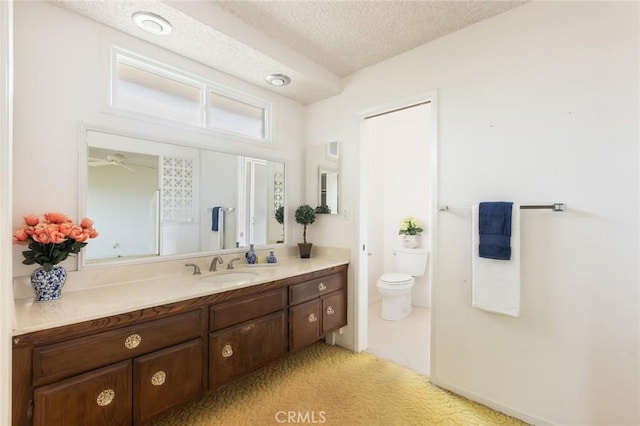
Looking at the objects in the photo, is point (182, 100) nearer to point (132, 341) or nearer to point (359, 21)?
point (359, 21)

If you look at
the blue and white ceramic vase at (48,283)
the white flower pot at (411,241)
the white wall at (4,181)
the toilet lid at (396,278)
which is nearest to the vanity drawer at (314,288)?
the toilet lid at (396,278)

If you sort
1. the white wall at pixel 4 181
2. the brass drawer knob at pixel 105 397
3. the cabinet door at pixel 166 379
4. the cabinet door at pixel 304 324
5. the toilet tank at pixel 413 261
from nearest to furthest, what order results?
the white wall at pixel 4 181 < the brass drawer knob at pixel 105 397 < the cabinet door at pixel 166 379 < the cabinet door at pixel 304 324 < the toilet tank at pixel 413 261

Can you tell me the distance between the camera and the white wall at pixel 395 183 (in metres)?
3.85

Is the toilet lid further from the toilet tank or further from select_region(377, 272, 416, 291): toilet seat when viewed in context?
the toilet tank

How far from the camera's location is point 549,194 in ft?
5.67

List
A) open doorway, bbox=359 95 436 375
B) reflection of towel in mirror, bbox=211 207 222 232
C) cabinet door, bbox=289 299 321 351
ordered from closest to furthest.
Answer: cabinet door, bbox=289 299 321 351 → reflection of towel in mirror, bbox=211 207 222 232 → open doorway, bbox=359 95 436 375

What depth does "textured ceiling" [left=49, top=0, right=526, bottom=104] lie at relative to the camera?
174 cm

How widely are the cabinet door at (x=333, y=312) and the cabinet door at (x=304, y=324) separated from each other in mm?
79

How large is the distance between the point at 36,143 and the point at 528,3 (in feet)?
9.85

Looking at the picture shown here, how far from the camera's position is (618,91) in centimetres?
154

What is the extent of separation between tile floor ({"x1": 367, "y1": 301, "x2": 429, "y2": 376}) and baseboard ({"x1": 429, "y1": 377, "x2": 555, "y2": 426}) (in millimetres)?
199

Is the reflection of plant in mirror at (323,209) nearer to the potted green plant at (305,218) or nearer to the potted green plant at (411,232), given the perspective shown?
the potted green plant at (305,218)

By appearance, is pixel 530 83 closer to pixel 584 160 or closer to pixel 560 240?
pixel 584 160

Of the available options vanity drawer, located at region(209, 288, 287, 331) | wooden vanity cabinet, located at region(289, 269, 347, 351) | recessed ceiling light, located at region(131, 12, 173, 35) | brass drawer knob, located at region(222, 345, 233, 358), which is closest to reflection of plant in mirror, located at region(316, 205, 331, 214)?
wooden vanity cabinet, located at region(289, 269, 347, 351)
